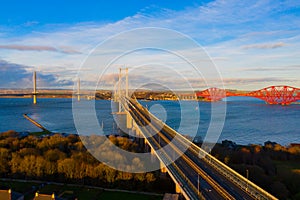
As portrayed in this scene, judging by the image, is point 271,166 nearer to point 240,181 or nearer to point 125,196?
point 240,181

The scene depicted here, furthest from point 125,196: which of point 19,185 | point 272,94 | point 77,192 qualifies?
point 272,94

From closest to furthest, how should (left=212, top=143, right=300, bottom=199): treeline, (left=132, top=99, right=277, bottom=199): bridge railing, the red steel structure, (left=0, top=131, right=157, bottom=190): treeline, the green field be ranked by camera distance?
(left=132, top=99, right=277, bottom=199): bridge railing → the green field → (left=212, top=143, right=300, bottom=199): treeline → (left=0, top=131, right=157, bottom=190): treeline → the red steel structure

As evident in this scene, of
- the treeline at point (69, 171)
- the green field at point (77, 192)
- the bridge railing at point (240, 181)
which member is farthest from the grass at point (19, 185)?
the bridge railing at point (240, 181)

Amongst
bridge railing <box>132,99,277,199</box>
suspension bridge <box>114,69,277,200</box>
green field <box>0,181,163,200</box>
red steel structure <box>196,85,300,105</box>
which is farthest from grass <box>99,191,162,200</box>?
red steel structure <box>196,85,300,105</box>

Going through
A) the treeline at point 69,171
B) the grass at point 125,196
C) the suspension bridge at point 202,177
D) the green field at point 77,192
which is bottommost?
the grass at point 125,196

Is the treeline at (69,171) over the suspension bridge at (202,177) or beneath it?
beneath

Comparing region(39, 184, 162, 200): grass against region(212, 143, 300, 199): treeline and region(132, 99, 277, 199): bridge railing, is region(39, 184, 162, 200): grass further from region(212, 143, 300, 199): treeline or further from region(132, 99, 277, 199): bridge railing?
region(212, 143, 300, 199): treeline

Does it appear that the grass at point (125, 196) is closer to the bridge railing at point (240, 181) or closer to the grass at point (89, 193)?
the grass at point (89, 193)

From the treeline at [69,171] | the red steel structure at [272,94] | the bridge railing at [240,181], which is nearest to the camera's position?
the bridge railing at [240,181]

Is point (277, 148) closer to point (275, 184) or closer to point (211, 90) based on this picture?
point (275, 184)
